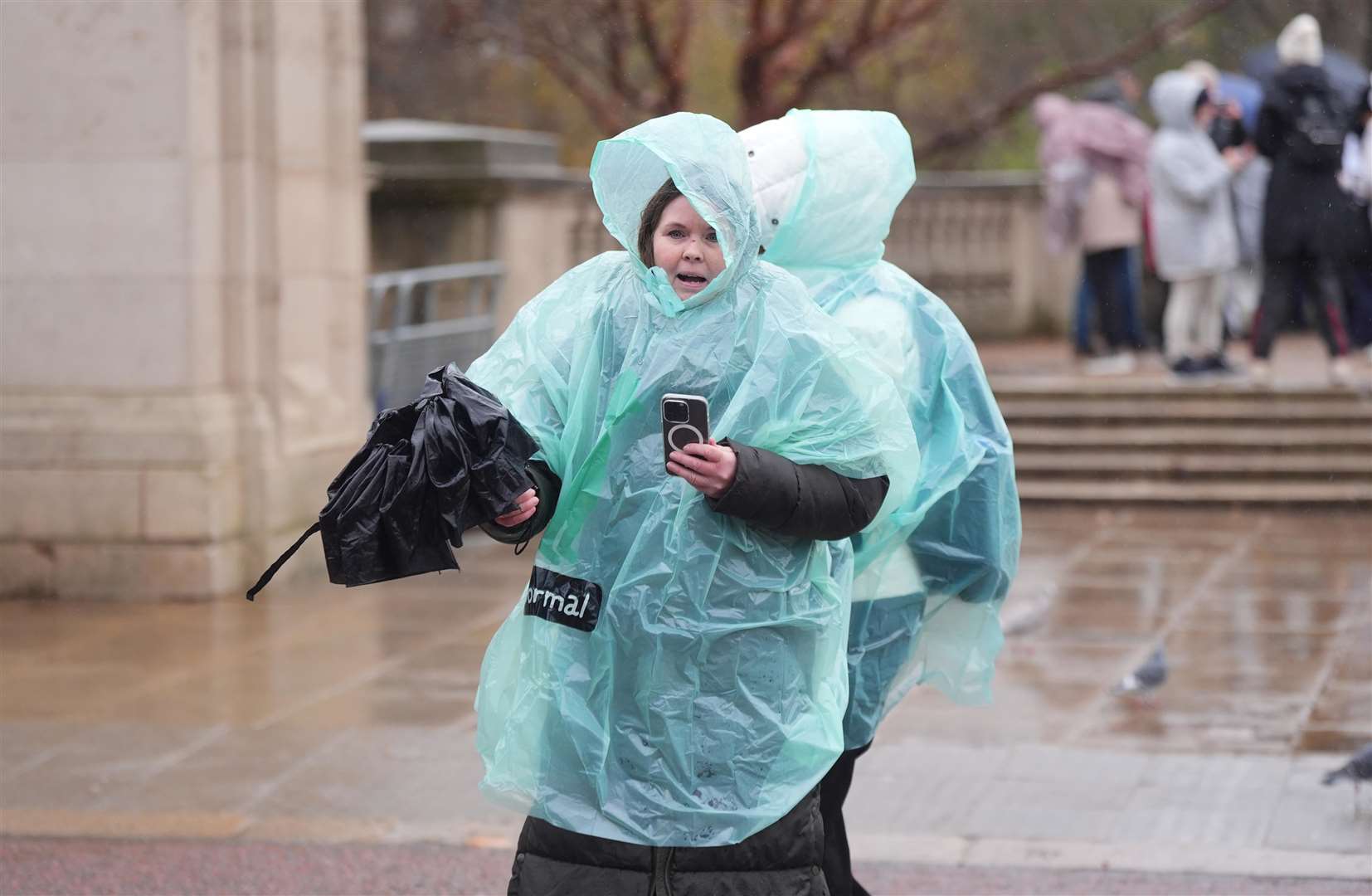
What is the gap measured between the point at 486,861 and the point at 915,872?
1.14 m

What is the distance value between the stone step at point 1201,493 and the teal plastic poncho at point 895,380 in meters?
7.90

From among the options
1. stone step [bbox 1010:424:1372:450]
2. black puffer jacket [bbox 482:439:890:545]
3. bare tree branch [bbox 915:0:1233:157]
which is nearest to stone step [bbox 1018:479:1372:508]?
stone step [bbox 1010:424:1372:450]

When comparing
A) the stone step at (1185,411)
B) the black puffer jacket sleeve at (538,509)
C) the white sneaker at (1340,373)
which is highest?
the black puffer jacket sleeve at (538,509)

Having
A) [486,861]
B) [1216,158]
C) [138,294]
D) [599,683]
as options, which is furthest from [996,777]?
[1216,158]

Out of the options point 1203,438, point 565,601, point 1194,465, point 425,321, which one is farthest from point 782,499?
point 1203,438

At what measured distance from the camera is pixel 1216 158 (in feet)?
45.4

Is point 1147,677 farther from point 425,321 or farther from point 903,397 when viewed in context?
point 425,321

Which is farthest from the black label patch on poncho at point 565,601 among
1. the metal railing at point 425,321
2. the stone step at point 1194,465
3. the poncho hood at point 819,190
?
the stone step at point 1194,465

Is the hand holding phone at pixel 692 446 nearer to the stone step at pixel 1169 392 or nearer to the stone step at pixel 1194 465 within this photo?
the stone step at pixel 1194 465

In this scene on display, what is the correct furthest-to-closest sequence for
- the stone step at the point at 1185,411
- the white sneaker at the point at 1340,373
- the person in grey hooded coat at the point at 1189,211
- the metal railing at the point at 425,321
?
the person in grey hooded coat at the point at 1189,211 < the white sneaker at the point at 1340,373 < the stone step at the point at 1185,411 < the metal railing at the point at 425,321

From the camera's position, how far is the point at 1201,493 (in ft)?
40.0

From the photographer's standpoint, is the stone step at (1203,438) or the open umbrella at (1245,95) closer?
the stone step at (1203,438)

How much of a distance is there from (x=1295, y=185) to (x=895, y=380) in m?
9.12

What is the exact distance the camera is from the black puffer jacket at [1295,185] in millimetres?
12547
